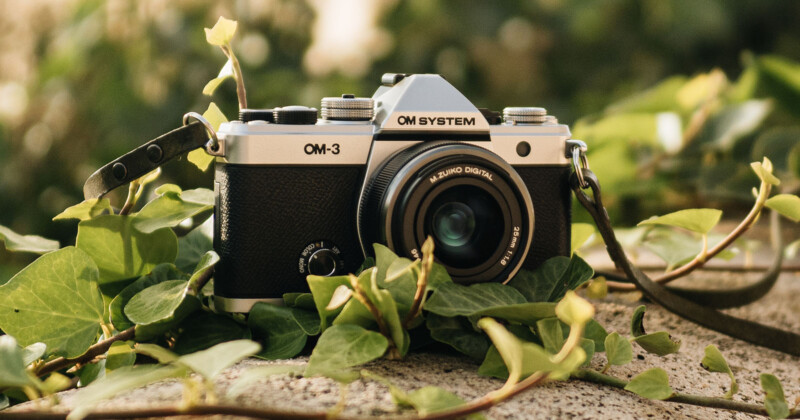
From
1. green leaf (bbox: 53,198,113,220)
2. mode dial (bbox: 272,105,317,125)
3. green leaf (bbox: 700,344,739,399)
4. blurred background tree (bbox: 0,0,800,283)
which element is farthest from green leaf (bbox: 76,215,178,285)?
blurred background tree (bbox: 0,0,800,283)

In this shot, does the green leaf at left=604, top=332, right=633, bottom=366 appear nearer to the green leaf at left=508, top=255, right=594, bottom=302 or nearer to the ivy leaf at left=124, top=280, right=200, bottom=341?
the green leaf at left=508, top=255, right=594, bottom=302

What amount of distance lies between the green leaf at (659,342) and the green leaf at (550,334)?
0.07m

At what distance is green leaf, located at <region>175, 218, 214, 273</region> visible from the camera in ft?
1.85

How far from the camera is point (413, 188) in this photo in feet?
1.64

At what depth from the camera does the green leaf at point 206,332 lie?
0.49 metres

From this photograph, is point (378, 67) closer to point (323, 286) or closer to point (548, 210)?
point (548, 210)

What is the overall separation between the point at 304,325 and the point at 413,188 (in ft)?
0.36

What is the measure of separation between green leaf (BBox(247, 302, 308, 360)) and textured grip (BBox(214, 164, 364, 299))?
1.0 inches

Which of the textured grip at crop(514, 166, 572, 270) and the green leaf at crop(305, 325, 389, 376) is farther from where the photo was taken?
the textured grip at crop(514, 166, 572, 270)

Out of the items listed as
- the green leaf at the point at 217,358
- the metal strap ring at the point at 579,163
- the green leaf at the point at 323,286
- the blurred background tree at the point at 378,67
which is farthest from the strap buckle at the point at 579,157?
the blurred background tree at the point at 378,67

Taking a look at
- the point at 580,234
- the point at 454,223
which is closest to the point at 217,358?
the point at 454,223

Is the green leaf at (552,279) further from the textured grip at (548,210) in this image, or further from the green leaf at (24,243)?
the green leaf at (24,243)

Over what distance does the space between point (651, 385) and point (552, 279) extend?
0.38ft

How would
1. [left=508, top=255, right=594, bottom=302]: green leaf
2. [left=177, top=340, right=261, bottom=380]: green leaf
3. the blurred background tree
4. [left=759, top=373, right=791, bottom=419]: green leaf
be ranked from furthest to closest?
the blurred background tree, [left=508, top=255, right=594, bottom=302]: green leaf, [left=759, top=373, right=791, bottom=419]: green leaf, [left=177, top=340, right=261, bottom=380]: green leaf
